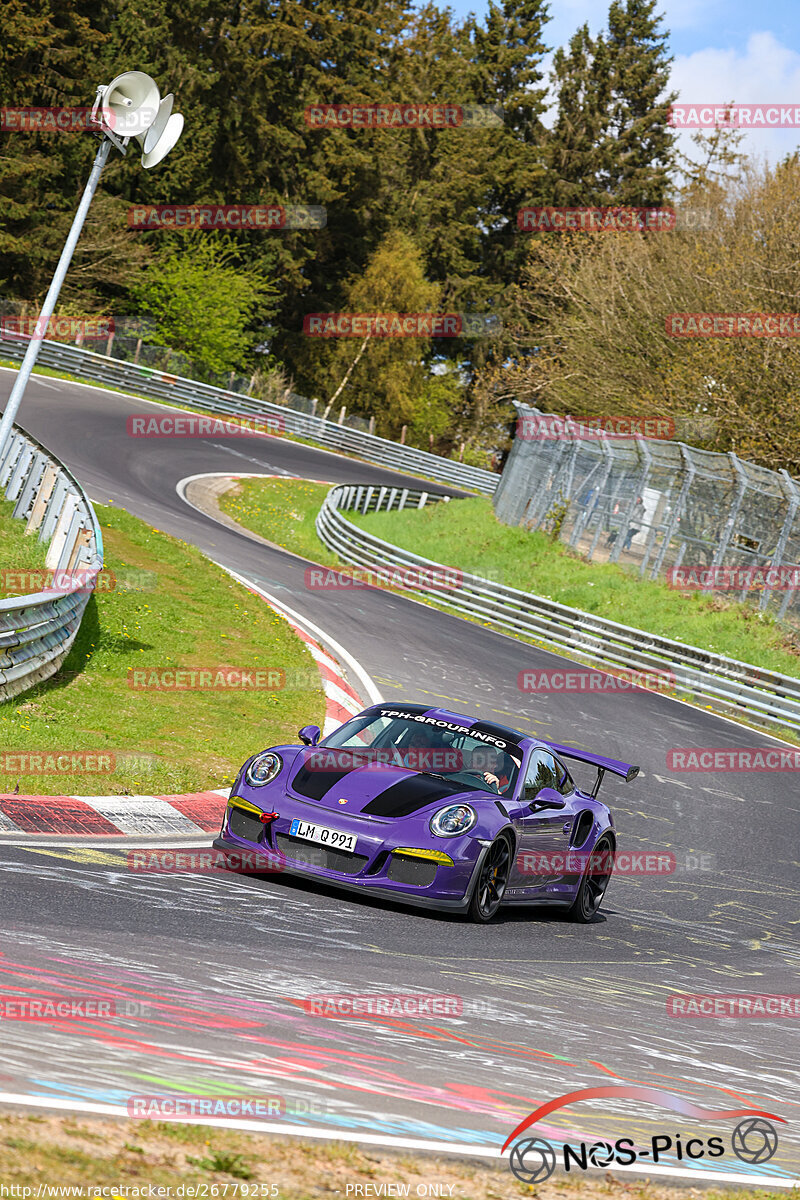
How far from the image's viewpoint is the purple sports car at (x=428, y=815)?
26.8 feet

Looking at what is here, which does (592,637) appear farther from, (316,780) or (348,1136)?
(348,1136)

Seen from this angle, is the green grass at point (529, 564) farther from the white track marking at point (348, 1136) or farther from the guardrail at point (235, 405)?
the white track marking at point (348, 1136)

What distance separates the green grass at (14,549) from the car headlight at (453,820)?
796 centimetres

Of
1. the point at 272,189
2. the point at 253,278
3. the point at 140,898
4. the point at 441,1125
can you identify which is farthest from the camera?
the point at 272,189

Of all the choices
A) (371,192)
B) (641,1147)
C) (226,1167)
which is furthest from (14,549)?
(371,192)

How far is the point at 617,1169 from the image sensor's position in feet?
14.1

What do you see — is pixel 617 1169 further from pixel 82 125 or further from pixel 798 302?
pixel 82 125

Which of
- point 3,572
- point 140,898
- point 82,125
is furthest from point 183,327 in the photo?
point 140,898

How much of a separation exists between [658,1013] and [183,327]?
56562 millimetres

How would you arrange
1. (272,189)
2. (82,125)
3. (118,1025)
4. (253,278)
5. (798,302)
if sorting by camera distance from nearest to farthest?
(118,1025) < (798,302) < (82,125) < (253,278) < (272,189)

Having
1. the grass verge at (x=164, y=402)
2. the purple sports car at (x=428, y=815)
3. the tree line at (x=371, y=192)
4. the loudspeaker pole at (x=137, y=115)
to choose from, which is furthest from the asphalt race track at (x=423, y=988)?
the grass verge at (x=164, y=402)

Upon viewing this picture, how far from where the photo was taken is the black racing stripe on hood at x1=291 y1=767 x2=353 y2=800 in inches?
333

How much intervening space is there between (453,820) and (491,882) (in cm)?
70

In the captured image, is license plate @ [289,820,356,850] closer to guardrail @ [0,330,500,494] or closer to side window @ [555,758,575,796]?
side window @ [555,758,575,796]
